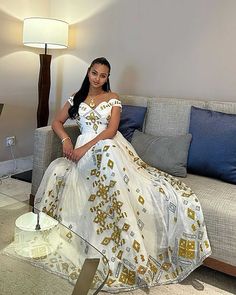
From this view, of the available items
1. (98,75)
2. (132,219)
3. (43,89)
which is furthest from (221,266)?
(43,89)

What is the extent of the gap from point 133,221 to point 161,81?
5.09 ft

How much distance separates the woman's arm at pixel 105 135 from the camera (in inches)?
82.0

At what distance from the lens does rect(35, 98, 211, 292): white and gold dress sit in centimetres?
167

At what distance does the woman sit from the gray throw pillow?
0.69ft

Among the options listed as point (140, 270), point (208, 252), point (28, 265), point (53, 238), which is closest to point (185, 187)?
point (208, 252)

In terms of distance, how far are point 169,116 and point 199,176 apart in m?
0.54

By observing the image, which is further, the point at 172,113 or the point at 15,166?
the point at 15,166

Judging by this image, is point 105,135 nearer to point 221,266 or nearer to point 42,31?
point 221,266

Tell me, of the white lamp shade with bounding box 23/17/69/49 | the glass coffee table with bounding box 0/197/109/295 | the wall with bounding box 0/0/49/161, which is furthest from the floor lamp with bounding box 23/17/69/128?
the glass coffee table with bounding box 0/197/109/295

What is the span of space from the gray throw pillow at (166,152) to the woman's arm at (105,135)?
28 centimetres

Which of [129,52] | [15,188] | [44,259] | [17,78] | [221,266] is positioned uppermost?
[129,52]

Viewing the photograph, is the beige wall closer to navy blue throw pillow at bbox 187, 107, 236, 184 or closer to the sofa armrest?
navy blue throw pillow at bbox 187, 107, 236, 184

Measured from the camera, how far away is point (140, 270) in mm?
1639

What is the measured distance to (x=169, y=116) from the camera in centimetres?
248
